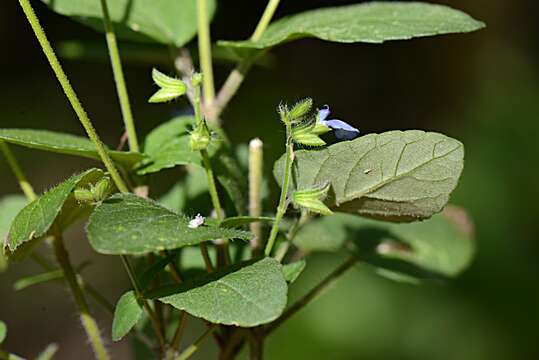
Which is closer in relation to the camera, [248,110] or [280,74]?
[248,110]

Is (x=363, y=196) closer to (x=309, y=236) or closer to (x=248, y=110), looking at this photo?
(x=309, y=236)

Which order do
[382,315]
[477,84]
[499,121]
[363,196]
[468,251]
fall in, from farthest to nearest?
[477,84] → [499,121] → [382,315] → [468,251] → [363,196]

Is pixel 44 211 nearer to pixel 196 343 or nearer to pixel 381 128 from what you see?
pixel 196 343

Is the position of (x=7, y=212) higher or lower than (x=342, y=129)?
lower

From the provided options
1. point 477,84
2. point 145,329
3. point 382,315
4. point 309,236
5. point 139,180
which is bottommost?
point 382,315

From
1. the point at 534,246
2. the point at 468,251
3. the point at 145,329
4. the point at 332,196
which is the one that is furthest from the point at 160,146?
the point at 534,246

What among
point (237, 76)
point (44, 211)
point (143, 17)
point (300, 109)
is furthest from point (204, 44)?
point (44, 211)

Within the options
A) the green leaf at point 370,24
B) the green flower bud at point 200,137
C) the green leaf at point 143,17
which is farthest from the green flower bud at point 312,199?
the green leaf at point 143,17
